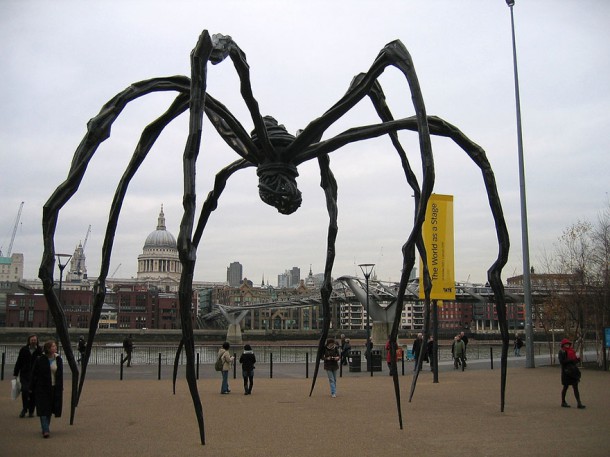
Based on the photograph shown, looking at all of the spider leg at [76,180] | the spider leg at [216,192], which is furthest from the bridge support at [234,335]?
the spider leg at [76,180]

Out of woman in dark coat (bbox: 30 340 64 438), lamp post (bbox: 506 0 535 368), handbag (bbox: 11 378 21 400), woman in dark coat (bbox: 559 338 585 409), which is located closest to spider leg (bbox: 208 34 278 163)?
woman in dark coat (bbox: 30 340 64 438)

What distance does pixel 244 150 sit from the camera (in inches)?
320

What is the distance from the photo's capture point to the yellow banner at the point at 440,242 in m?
17.2

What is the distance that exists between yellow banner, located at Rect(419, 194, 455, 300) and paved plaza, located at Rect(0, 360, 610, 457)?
3.13 m

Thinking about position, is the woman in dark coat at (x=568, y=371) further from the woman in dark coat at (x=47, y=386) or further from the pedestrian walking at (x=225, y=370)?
the woman in dark coat at (x=47, y=386)

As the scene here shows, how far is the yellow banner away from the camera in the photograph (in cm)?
1719

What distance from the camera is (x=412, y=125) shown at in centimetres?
759

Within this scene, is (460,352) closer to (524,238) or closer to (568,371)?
(524,238)

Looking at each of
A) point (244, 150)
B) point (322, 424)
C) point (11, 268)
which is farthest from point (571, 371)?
point (11, 268)

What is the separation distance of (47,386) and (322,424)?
4.08 m

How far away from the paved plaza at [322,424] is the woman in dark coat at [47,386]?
0.31 metres

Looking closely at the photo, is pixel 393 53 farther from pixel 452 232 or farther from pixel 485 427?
pixel 452 232

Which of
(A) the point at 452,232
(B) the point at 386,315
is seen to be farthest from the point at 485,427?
(B) the point at 386,315

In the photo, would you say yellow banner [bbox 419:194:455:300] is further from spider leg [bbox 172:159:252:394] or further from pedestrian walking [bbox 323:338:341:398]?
spider leg [bbox 172:159:252:394]
